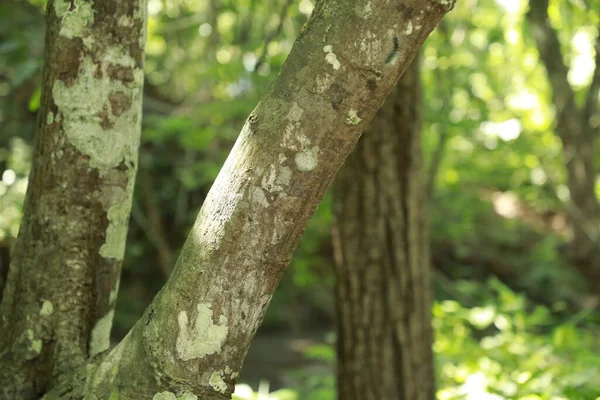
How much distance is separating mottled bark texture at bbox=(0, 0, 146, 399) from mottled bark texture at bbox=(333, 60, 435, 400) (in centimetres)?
131

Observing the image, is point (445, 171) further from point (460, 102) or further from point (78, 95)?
point (78, 95)

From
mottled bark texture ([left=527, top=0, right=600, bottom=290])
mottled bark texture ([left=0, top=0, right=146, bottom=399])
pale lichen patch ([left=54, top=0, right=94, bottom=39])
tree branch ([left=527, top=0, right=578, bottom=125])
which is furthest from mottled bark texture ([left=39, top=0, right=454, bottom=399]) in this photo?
mottled bark texture ([left=527, top=0, right=600, bottom=290])

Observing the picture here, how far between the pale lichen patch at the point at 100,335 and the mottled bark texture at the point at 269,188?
38cm

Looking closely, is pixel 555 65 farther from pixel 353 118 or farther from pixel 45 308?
pixel 45 308

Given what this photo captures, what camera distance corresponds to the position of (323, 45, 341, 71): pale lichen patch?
1.20m

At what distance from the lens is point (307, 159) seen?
1236 mm

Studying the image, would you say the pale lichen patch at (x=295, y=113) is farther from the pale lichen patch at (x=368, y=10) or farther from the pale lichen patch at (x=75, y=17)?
the pale lichen patch at (x=75, y=17)

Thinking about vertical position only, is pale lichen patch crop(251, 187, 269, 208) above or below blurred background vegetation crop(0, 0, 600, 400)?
below

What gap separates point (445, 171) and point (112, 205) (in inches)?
211

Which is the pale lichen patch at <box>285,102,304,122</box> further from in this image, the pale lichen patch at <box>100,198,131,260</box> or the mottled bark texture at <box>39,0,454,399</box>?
the pale lichen patch at <box>100,198,131,260</box>

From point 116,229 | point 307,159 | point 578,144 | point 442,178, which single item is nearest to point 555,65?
point 578,144

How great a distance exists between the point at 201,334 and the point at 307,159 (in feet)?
1.39

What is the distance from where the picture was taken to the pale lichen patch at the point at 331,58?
1202 mm

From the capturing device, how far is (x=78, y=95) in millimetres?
1627
